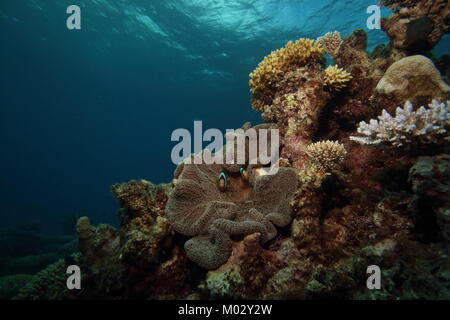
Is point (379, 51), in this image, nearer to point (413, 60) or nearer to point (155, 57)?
point (413, 60)

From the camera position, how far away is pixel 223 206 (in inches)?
132

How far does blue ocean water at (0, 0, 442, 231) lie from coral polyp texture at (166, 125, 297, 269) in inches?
768

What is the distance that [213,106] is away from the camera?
158ft

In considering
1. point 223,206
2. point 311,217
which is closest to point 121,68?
point 223,206

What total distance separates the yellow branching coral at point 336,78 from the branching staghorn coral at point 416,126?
1484mm

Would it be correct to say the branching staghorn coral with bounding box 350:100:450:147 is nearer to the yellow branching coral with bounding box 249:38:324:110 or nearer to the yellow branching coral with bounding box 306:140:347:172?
the yellow branching coral with bounding box 306:140:347:172

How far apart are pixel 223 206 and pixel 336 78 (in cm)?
312

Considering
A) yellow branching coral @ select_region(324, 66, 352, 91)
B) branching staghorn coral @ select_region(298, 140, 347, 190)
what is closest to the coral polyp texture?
branching staghorn coral @ select_region(298, 140, 347, 190)

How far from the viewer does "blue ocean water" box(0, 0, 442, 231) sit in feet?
69.6

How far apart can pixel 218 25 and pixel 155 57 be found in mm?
13384

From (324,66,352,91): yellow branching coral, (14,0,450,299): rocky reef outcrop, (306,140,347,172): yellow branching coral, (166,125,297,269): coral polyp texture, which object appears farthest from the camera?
(324,66,352,91): yellow branching coral

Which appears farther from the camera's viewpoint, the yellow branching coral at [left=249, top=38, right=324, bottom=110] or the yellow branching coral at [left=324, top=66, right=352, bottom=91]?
the yellow branching coral at [left=249, top=38, right=324, bottom=110]
